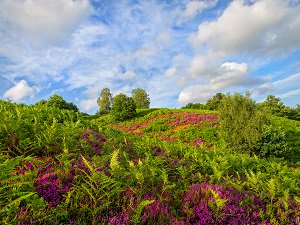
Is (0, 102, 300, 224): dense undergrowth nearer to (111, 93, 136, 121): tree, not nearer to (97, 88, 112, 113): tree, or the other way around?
(111, 93, 136, 121): tree

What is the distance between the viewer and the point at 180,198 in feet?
18.1

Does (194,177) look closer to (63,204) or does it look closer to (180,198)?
(180,198)

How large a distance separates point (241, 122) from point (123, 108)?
86.7 ft

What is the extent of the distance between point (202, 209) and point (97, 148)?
3960mm

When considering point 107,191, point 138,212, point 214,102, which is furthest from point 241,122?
point 214,102

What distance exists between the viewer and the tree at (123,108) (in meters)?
45.6

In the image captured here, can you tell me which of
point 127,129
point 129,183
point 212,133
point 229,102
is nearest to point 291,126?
point 212,133

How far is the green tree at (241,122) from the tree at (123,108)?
23.8 m

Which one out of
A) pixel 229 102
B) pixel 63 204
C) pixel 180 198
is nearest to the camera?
pixel 63 204

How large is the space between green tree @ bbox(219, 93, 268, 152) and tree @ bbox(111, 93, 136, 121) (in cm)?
2381

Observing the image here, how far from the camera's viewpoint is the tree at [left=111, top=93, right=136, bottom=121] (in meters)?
45.6

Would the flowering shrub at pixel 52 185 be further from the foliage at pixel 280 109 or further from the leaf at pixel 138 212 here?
the foliage at pixel 280 109

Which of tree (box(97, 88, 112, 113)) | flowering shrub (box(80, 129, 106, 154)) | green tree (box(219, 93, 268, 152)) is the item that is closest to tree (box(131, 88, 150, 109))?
tree (box(97, 88, 112, 113))

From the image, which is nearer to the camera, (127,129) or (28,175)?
(28,175)
